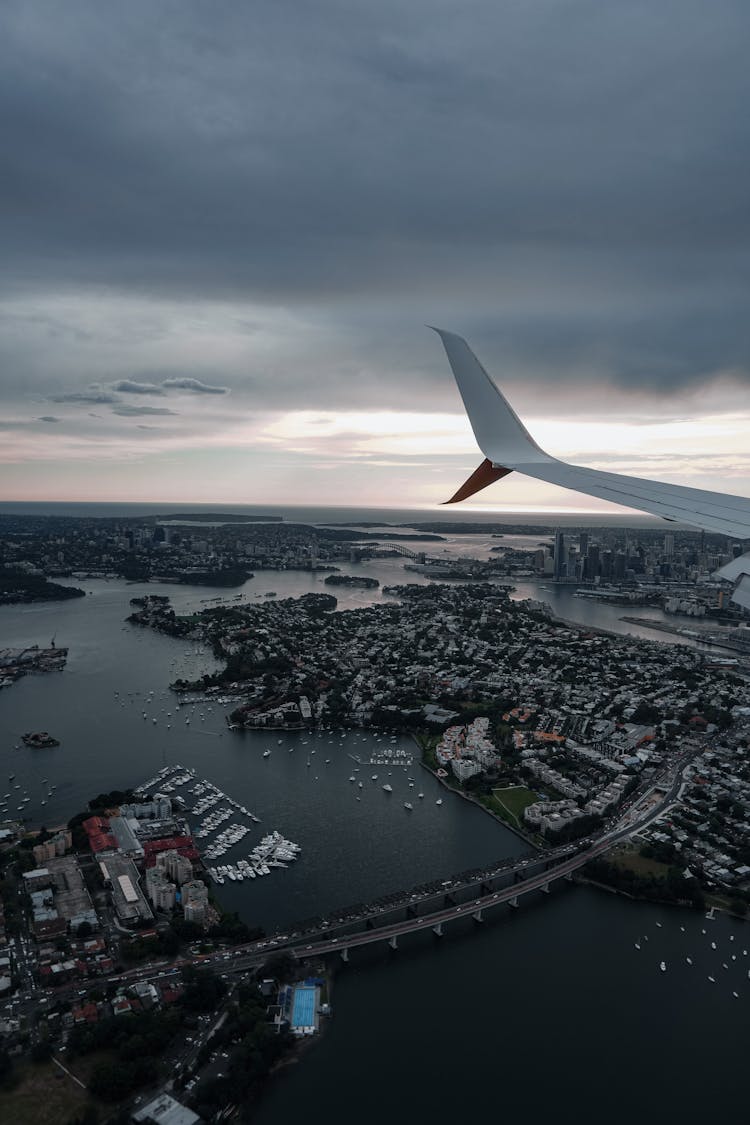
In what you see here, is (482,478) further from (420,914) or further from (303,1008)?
(420,914)

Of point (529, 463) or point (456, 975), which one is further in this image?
point (456, 975)

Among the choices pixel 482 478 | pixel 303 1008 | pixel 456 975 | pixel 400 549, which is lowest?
pixel 456 975

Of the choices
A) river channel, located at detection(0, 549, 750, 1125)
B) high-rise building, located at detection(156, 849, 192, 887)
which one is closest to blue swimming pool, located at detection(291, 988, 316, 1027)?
river channel, located at detection(0, 549, 750, 1125)

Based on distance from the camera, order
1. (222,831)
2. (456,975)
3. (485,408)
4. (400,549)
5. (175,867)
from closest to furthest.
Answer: (485,408)
(456,975)
(175,867)
(222,831)
(400,549)

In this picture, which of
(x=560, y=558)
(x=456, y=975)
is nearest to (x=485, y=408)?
(x=456, y=975)

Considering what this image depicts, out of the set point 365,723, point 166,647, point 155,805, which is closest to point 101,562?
point 166,647

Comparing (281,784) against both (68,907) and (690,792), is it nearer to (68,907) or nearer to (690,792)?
(68,907)

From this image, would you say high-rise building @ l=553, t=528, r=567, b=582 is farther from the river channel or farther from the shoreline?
the shoreline

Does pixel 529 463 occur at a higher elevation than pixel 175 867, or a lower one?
higher
